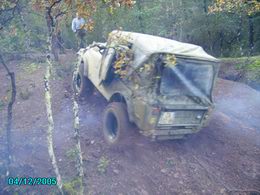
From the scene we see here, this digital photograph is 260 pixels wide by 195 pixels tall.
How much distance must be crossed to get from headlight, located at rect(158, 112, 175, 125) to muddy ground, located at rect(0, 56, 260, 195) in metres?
1.01

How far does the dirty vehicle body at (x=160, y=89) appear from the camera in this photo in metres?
6.34

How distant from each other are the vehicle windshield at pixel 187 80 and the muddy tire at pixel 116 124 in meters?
1.16

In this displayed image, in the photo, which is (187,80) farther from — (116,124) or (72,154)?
(72,154)

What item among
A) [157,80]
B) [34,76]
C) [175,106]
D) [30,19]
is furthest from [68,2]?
[30,19]

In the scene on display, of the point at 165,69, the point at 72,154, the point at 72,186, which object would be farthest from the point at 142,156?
the point at 165,69

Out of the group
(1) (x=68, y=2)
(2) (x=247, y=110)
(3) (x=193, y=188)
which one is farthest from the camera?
(2) (x=247, y=110)

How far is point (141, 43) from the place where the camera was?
23.1 ft

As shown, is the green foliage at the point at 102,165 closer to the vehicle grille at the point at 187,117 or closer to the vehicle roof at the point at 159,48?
the vehicle grille at the point at 187,117

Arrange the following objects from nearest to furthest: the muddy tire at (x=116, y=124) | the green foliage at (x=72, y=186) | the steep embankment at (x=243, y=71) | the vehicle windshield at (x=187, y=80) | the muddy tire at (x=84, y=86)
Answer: the green foliage at (x=72, y=186)
the vehicle windshield at (x=187, y=80)
the muddy tire at (x=116, y=124)
the muddy tire at (x=84, y=86)
the steep embankment at (x=243, y=71)

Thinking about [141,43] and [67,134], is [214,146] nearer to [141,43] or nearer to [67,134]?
[141,43]

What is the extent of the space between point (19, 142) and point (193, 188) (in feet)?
13.6

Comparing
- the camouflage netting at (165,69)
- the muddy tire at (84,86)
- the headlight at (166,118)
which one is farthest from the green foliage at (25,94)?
the headlight at (166,118)

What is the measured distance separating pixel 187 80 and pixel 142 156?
199 centimetres

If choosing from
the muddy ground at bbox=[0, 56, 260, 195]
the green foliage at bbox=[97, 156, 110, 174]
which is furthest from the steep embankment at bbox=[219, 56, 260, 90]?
the green foliage at bbox=[97, 156, 110, 174]
